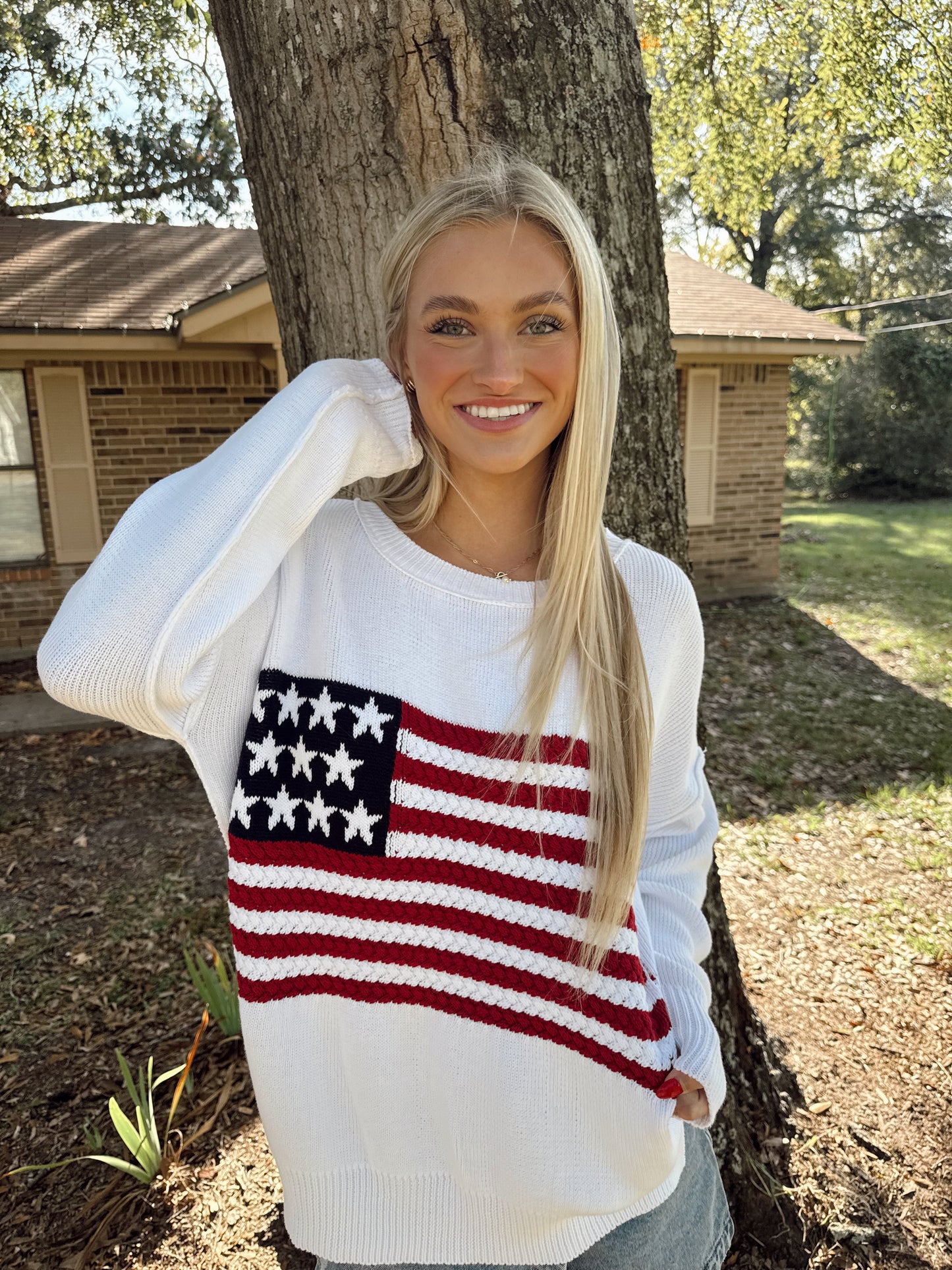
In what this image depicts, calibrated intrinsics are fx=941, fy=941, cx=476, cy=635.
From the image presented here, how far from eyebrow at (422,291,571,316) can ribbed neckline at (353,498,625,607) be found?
385mm

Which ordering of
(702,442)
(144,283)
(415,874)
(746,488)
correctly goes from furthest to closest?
(746,488)
(702,442)
(144,283)
(415,874)

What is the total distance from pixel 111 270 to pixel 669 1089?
10277 mm

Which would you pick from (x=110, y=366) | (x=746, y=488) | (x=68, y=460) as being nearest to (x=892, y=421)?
(x=746, y=488)

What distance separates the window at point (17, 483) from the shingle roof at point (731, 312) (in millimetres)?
6684

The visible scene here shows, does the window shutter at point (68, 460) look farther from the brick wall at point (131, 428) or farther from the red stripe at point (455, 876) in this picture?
the red stripe at point (455, 876)

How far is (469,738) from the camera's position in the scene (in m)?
1.56

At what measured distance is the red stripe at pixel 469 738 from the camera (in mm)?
1534

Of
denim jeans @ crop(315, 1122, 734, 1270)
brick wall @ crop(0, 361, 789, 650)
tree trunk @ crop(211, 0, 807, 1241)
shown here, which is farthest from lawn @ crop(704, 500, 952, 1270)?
brick wall @ crop(0, 361, 789, 650)

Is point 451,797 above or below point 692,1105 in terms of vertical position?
above

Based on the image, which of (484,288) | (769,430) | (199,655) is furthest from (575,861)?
(769,430)

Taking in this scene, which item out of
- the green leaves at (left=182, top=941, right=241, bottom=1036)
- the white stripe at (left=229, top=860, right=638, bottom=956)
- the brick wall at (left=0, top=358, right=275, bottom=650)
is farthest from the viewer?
the brick wall at (left=0, top=358, right=275, bottom=650)

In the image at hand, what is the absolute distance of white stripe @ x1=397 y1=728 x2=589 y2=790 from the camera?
1.52 metres

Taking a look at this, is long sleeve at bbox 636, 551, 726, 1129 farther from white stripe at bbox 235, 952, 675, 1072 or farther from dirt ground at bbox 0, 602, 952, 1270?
dirt ground at bbox 0, 602, 952, 1270

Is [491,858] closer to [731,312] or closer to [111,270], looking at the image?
[111,270]
